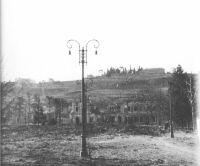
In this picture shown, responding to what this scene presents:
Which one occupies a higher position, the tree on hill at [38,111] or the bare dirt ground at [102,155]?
the tree on hill at [38,111]

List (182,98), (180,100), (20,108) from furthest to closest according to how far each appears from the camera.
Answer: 1. (180,100)
2. (182,98)
3. (20,108)

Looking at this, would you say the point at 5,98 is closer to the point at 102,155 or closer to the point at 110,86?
the point at 102,155

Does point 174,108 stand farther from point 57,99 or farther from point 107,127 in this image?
point 57,99

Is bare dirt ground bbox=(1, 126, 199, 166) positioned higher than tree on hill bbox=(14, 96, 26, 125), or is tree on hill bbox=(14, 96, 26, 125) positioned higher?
tree on hill bbox=(14, 96, 26, 125)

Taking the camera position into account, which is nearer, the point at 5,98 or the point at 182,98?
the point at 5,98

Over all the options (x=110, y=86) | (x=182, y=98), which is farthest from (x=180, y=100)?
(x=110, y=86)

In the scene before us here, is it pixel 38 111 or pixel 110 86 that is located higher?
pixel 110 86

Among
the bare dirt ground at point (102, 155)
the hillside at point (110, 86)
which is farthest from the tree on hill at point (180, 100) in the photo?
the bare dirt ground at point (102, 155)

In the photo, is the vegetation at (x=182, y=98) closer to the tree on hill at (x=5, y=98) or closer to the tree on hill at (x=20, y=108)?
the tree on hill at (x=20, y=108)

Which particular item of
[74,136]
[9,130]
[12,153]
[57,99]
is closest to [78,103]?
[57,99]

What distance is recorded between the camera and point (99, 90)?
17797 mm

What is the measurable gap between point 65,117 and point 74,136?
1.39 m

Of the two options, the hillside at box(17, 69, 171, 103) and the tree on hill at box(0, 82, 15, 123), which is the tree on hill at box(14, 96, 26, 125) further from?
the tree on hill at box(0, 82, 15, 123)

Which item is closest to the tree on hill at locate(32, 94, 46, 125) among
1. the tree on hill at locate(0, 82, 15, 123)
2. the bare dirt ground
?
the bare dirt ground
